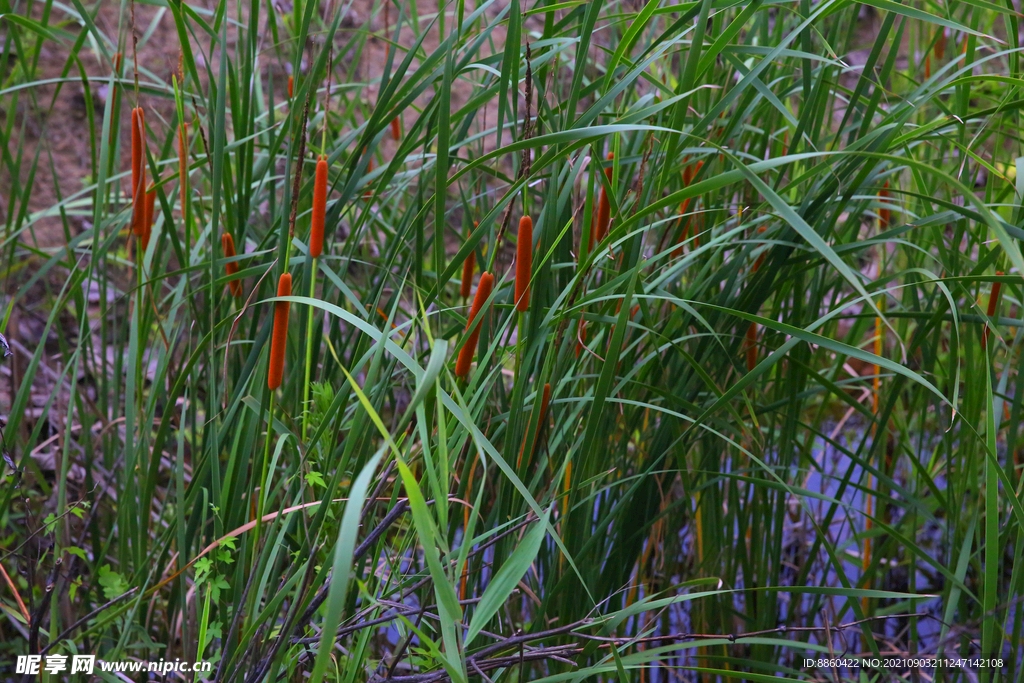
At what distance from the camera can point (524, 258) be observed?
2.08 ft

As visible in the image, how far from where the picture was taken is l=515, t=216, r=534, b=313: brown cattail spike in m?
0.62

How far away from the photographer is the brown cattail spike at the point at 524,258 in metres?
0.62

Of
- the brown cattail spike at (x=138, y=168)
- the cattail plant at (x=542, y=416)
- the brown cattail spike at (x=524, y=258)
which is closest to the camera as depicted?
the brown cattail spike at (x=524, y=258)

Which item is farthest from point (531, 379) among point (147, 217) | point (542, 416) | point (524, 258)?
point (147, 217)

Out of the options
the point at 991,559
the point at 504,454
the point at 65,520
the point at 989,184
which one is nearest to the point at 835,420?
the point at 989,184

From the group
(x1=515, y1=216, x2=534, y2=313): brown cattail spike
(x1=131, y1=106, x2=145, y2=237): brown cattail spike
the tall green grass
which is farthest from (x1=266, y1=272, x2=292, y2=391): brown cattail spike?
(x1=131, y1=106, x2=145, y2=237): brown cattail spike

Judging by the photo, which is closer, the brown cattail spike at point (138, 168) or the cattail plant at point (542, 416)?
the cattail plant at point (542, 416)

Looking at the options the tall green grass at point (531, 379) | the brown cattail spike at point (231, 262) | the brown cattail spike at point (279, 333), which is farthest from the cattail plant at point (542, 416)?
the brown cattail spike at point (231, 262)

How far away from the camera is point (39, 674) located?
32.4 inches

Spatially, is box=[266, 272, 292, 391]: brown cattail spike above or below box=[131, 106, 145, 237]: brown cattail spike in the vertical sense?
below

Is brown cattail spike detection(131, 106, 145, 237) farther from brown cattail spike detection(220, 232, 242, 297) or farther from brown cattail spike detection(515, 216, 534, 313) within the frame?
brown cattail spike detection(515, 216, 534, 313)

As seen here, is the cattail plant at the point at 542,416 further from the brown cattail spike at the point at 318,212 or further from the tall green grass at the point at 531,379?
the brown cattail spike at the point at 318,212

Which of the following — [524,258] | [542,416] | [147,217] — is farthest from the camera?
[147,217]

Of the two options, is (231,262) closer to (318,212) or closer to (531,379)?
(318,212)
